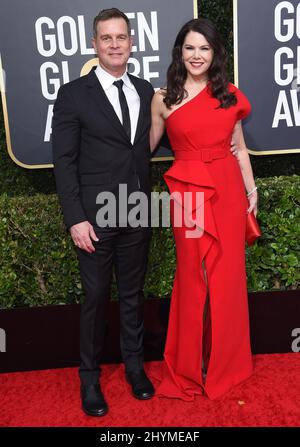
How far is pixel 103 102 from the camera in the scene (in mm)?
2447

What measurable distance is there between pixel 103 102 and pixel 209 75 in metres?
0.62

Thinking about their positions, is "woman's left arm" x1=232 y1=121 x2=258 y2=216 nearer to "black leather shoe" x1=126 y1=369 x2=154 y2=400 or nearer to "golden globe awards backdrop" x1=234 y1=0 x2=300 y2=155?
"golden globe awards backdrop" x1=234 y1=0 x2=300 y2=155

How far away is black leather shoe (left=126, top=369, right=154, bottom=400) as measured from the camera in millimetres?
2848

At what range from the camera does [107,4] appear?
10.6ft

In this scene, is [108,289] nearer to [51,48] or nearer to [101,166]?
[101,166]

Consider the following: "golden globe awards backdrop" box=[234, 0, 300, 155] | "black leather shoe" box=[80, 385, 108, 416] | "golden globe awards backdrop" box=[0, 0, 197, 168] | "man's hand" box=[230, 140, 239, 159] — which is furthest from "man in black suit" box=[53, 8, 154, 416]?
"golden globe awards backdrop" box=[234, 0, 300, 155]

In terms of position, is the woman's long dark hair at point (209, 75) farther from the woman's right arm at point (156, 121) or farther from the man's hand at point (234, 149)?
the man's hand at point (234, 149)

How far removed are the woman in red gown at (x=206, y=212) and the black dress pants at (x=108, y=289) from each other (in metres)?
0.23

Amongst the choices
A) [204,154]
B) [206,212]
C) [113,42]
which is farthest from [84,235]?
[113,42]

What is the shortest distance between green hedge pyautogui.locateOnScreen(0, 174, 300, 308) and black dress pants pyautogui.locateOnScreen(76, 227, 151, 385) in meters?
0.49

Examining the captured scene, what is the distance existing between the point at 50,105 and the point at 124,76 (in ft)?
3.22

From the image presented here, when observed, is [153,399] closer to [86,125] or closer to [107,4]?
[86,125]

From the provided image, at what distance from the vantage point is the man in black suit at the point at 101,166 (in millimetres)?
2422
